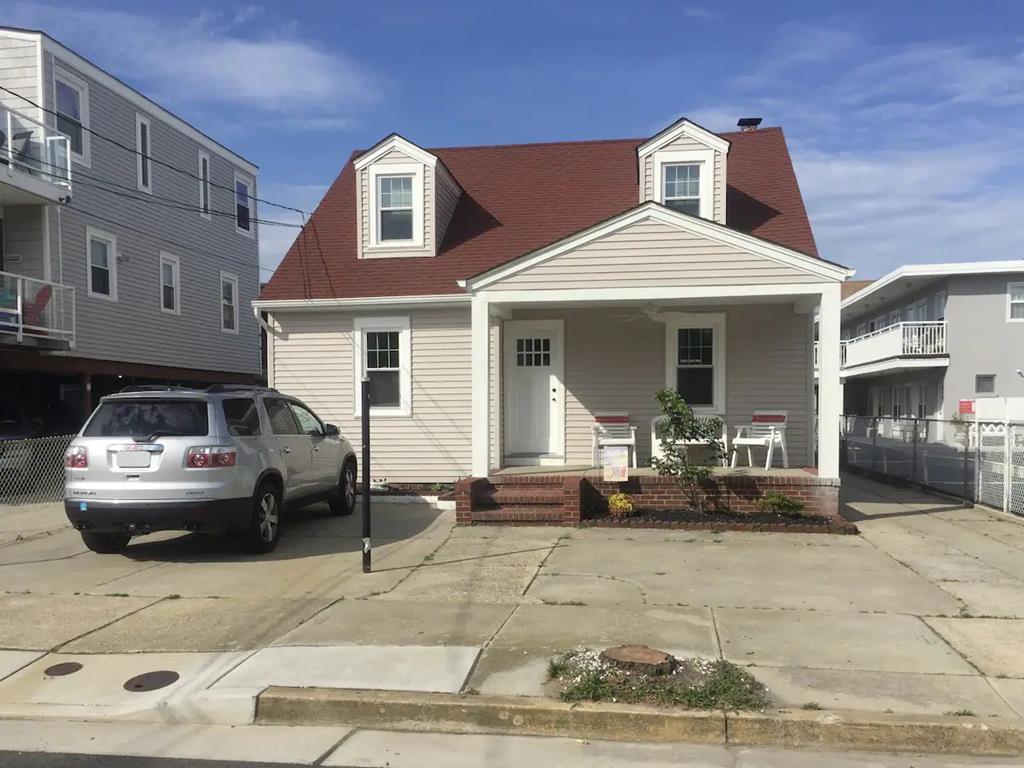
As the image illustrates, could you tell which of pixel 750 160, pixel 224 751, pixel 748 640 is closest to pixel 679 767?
pixel 748 640

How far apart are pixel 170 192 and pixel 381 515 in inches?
532

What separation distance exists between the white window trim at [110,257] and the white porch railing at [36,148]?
157 centimetres

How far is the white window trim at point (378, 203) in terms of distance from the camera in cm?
1381

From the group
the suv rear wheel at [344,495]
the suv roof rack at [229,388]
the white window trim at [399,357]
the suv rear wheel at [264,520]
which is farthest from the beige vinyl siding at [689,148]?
the suv rear wheel at [264,520]

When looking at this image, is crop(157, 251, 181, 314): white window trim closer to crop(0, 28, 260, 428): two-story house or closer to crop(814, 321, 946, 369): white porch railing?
crop(0, 28, 260, 428): two-story house

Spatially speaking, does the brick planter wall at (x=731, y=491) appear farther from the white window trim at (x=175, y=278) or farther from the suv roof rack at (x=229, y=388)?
the white window trim at (x=175, y=278)

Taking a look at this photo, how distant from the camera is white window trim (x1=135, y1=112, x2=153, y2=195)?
19.2 m

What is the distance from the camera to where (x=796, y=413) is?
12492 mm

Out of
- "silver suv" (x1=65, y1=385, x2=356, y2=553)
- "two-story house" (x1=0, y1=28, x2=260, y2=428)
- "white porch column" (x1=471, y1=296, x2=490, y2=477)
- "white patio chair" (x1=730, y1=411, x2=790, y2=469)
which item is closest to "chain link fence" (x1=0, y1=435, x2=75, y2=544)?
"silver suv" (x1=65, y1=385, x2=356, y2=553)

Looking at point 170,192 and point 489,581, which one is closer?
point 489,581

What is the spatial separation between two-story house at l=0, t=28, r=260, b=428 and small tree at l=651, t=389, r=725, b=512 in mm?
11719

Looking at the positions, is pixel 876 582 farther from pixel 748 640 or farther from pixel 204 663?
pixel 204 663

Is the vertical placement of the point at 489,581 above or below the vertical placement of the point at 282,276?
below

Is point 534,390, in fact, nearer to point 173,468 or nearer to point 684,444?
point 684,444
